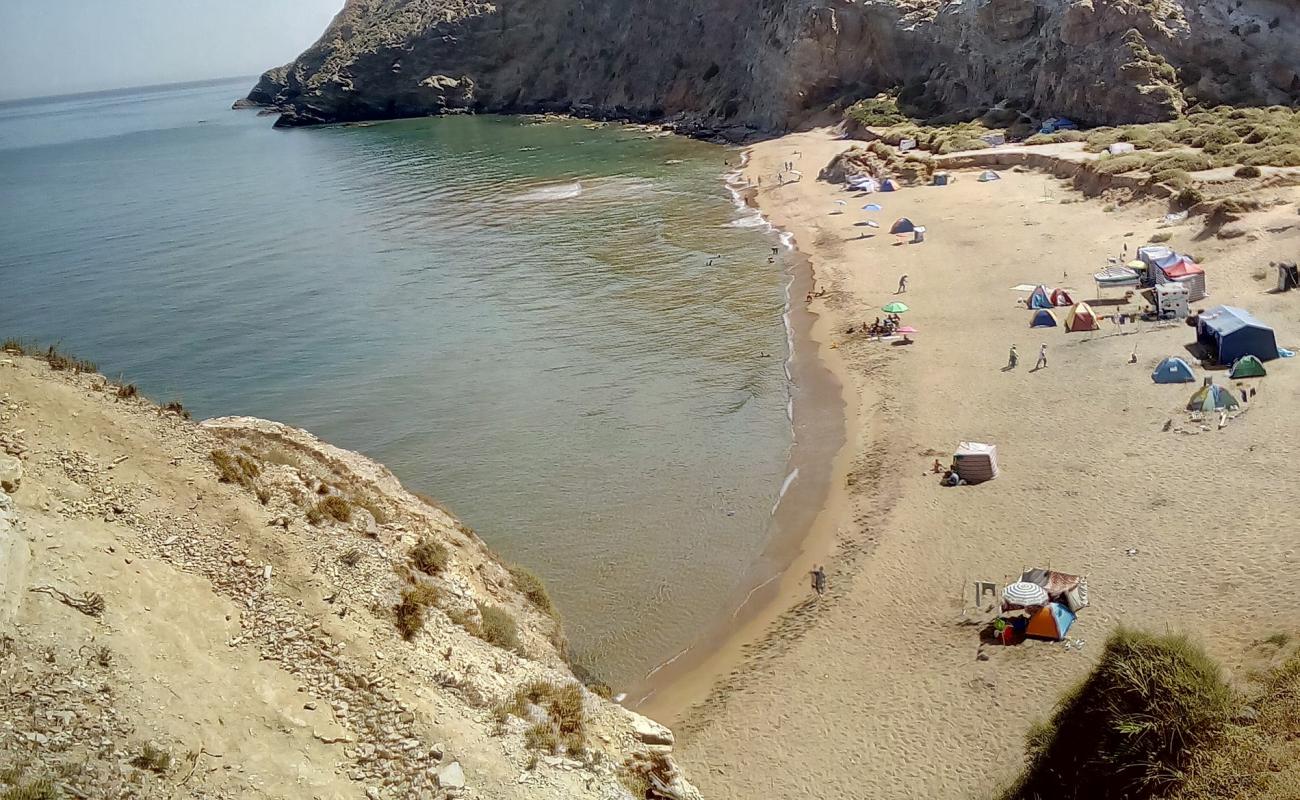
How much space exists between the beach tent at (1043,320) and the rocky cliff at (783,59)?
28812 millimetres

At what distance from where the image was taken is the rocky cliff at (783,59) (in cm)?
4844

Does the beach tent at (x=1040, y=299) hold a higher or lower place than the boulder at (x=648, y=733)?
higher

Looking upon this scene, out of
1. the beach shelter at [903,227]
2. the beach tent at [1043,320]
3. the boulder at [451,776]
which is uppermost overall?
the beach shelter at [903,227]

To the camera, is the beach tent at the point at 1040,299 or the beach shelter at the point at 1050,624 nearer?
the beach shelter at the point at 1050,624

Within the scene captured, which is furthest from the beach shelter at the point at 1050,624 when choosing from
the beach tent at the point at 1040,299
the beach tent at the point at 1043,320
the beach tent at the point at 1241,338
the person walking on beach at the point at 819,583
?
the beach tent at the point at 1040,299

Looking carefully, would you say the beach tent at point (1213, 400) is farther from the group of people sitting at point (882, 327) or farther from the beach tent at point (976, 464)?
the group of people sitting at point (882, 327)

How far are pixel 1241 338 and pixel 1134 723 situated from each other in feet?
52.5

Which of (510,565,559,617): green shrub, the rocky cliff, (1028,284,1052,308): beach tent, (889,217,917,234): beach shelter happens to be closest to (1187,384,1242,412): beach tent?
(1028,284,1052,308): beach tent

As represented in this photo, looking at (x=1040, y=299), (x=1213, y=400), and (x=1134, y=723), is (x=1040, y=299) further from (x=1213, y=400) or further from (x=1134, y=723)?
(x=1134, y=723)

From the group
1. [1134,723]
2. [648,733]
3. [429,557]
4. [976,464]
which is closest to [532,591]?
[429,557]

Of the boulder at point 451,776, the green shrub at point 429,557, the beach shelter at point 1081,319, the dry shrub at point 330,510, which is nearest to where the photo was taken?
the boulder at point 451,776

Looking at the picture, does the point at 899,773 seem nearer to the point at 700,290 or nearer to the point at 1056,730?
the point at 1056,730

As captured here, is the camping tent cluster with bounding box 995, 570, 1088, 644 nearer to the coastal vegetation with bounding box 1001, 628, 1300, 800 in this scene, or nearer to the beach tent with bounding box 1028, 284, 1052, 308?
the coastal vegetation with bounding box 1001, 628, 1300, 800

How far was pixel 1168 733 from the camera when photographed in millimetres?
8742
